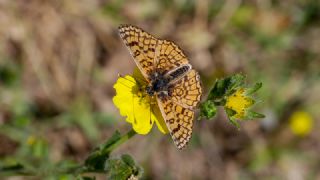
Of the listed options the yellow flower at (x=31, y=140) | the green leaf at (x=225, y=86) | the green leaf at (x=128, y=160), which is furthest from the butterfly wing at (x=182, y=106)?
the yellow flower at (x=31, y=140)

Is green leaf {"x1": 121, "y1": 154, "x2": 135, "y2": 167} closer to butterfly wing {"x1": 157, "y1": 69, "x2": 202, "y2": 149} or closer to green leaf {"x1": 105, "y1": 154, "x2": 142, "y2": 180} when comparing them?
green leaf {"x1": 105, "y1": 154, "x2": 142, "y2": 180}

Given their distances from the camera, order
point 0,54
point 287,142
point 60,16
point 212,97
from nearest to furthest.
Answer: point 212,97, point 0,54, point 60,16, point 287,142

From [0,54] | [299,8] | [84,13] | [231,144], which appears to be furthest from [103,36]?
[299,8]

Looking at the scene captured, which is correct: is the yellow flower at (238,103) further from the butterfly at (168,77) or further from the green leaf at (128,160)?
Result: the green leaf at (128,160)

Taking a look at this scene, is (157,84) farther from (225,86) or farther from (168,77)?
(225,86)

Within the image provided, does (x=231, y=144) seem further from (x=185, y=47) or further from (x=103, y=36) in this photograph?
(x=103, y=36)
